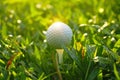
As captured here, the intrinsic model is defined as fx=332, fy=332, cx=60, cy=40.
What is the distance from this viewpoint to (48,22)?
3.44 m

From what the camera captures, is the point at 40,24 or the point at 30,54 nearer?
the point at 30,54

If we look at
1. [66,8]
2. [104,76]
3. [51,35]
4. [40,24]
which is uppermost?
[66,8]

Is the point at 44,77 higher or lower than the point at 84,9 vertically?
lower


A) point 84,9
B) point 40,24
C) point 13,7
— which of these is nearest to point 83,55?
point 40,24

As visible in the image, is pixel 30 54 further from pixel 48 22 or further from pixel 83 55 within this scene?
pixel 48 22

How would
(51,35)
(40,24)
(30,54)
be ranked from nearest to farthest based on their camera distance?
1. (51,35)
2. (30,54)
3. (40,24)

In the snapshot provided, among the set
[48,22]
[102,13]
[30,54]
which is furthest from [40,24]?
[30,54]

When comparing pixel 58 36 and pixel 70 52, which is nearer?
pixel 58 36

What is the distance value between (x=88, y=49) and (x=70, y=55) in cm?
12

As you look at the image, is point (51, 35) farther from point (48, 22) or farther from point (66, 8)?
point (66, 8)

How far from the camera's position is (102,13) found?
3328 mm

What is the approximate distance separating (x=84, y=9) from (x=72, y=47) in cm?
157

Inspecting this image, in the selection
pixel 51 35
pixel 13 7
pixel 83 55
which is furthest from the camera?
pixel 13 7

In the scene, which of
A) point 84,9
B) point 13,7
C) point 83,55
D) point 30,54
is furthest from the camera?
point 13,7
